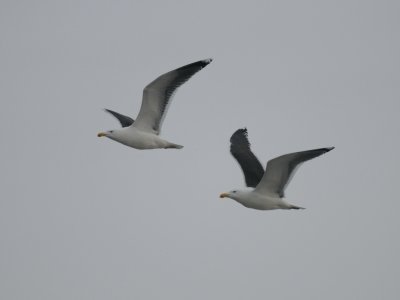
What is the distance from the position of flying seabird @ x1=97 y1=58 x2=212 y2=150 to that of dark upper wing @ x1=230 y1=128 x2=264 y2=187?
2.30 m

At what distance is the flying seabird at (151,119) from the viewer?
2247cm

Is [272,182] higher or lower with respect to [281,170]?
lower

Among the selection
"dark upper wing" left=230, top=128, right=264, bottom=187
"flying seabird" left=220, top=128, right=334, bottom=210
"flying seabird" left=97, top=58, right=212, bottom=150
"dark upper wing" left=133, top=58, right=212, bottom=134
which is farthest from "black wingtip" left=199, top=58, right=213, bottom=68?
"dark upper wing" left=230, top=128, right=264, bottom=187

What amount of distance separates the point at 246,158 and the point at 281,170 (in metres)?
3.66

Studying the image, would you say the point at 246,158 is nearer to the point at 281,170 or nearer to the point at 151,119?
the point at 151,119

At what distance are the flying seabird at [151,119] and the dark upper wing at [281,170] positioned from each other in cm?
262

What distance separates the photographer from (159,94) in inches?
895

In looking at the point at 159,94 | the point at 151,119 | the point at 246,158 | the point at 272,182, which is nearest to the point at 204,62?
the point at 159,94

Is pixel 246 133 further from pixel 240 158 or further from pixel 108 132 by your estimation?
pixel 108 132

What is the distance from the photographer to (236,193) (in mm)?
23000

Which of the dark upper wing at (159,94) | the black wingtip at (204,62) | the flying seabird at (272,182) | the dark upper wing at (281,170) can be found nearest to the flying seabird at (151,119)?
the dark upper wing at (159,94)

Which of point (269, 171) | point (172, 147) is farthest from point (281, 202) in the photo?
point (172, 147)

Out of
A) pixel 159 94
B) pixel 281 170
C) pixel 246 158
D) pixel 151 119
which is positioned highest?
pixel 159 94

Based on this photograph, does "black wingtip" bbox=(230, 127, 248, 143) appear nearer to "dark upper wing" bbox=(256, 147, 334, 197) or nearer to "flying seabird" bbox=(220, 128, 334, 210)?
"flying seabird" bbox=(220, 128, 334, 210)
